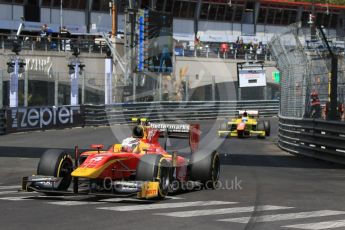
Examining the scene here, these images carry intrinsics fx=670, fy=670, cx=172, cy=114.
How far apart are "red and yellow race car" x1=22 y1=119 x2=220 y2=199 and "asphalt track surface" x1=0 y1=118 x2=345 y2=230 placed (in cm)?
20

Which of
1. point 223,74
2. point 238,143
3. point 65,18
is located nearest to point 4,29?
point 65,18

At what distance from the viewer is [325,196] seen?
401 inches

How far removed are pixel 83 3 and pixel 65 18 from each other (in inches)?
91.1

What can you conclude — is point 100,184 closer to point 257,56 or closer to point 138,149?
point 138,149

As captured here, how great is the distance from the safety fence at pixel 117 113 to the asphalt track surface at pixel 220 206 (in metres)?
12.1

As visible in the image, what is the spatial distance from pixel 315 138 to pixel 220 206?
872 cm

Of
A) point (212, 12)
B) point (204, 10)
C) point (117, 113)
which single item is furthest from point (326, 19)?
point (117, 113)

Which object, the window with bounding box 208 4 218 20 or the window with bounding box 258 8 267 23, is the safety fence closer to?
the window with bounding box 208 4 218 20

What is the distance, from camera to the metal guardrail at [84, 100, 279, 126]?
32.0 metres

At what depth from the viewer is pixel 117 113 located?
107 feet

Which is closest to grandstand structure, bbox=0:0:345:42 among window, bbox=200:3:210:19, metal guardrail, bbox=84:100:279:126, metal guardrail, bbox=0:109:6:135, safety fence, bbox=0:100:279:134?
window, bbox=200:3:210:19

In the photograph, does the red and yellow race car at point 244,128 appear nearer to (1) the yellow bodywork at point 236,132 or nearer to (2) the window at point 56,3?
(1) the yellow bodywork at point 236,132

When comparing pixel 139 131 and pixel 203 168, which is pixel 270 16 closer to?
pixel 139 131

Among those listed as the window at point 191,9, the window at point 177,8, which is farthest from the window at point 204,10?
the window at point 177,8
